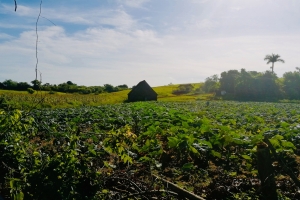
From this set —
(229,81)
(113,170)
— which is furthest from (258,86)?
(113,170)

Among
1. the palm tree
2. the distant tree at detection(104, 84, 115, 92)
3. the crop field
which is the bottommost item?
the crop field

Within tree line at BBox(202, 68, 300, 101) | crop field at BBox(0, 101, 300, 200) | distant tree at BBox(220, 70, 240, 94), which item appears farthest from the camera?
distant tree at BBox(220, 70, 240, 94)

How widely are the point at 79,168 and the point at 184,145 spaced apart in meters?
3.72

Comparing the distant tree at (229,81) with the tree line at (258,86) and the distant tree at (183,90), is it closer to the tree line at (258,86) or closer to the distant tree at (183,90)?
the tree line at (258,86)

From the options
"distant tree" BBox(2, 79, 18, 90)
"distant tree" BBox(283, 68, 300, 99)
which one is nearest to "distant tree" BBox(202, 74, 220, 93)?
"distant tree" BBox(283, 68, 300, 99)

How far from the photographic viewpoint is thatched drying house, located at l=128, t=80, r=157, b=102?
5641 centimetres

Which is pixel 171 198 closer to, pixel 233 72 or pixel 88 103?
pixel 88 103

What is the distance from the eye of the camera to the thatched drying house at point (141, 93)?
5641 centimetres

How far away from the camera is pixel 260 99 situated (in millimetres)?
62719

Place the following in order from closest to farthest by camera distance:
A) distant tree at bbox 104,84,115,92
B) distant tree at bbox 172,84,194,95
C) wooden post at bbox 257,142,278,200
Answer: wooden post at bbox 257,142,278,200, distant tree at bbox 104,84,115,92, distant tree at bbox 172,84,194,95

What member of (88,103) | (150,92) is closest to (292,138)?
(88,103)

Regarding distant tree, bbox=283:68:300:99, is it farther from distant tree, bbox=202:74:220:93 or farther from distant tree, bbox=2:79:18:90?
distant tree, bbox=2:79:18:90

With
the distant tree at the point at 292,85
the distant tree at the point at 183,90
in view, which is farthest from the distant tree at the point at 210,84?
the distant tree at the point at 292,85

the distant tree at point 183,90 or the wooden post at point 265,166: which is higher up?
the distant tree at point 183,90
